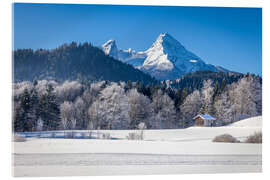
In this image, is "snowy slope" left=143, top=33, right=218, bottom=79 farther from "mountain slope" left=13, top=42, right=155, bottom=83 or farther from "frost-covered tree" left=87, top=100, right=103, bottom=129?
"frost-covered tree" left=87, top=100, right=103, bottom=129

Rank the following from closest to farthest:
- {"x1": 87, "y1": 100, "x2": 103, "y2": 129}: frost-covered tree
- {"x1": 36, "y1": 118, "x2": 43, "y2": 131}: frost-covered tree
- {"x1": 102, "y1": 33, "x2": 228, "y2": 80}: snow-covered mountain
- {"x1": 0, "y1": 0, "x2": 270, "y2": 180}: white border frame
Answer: {"x1": 0, "y1": 0, "x2": 270, "y2": 180}: white border frame
{"x1": 36, "y1": 118, "x2": 43, "y2": 131}: frost-covered tree
{"x1": 102, "y1": 33, "x2": 228, "y2": 80}: snow-covered mountain
{"x1": 87, "y1": 100, "x2": 103, "y2": 129}: frost-covered tree

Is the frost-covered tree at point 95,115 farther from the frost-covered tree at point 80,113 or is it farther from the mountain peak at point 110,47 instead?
the mountain peak at point 110,47

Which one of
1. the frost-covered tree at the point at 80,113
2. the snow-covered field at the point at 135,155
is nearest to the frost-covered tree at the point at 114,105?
the frost-covered tree at the point at 80,113

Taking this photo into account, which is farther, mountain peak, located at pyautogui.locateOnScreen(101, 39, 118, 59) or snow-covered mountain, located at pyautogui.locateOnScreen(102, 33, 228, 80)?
snow-covered mountain, located at pyautogui.locateOnScreen(102, 33, 228, 80)

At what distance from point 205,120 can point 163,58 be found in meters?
2.85

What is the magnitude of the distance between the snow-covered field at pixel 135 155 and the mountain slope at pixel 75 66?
1766 millimetres

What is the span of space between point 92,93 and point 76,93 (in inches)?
22.1

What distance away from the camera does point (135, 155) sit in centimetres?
640

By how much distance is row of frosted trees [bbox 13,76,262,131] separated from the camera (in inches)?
286

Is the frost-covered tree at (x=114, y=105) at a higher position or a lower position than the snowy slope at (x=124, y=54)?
lower

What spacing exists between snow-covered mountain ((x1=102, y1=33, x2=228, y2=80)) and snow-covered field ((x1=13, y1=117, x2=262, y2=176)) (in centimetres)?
189

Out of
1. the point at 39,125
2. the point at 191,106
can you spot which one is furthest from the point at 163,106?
the point at 39,125

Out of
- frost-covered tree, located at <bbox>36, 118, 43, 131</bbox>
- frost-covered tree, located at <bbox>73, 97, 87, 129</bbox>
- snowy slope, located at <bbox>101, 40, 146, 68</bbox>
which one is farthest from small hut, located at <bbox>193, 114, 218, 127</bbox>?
frost-covered tree, located at <bbox>36, 118, 43, 131</bbox>

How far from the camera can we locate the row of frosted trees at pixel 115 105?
23.8 feet
